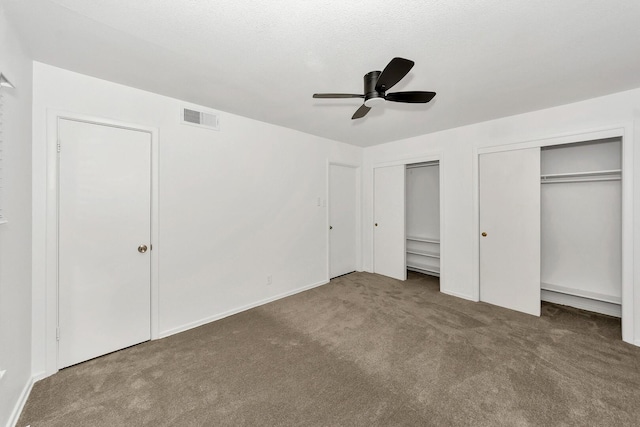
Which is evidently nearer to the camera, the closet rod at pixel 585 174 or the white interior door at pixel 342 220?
the closet rod at pixel 585 174

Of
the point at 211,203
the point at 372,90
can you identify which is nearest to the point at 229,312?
the point at 211,203

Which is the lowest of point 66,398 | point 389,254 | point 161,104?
point 66,398

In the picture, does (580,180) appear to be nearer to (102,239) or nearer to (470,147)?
(470,147)

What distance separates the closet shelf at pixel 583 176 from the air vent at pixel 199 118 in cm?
424

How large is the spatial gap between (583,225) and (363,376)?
3.43 m

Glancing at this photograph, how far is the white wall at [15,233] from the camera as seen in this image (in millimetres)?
1492

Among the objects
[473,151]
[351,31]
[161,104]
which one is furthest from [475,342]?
[161,104]

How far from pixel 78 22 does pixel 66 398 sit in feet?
8.32

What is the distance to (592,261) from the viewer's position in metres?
3.15

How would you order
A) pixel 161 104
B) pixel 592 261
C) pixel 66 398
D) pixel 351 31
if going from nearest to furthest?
1. pixel 351 31
2. pixel 66 398
3. pixel 161 104
4. pixel 592 261

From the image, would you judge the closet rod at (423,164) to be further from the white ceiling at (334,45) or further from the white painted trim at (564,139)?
the white ceiling at (334,45)

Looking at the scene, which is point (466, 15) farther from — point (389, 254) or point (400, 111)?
point (389, 254)

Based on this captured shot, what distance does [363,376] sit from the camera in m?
2.01

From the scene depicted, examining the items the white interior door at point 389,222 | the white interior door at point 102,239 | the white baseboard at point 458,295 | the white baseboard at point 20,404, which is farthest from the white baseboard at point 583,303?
the white baseboard at point 20,404
